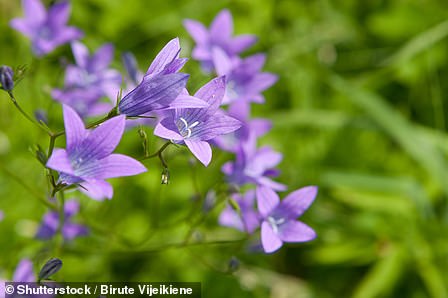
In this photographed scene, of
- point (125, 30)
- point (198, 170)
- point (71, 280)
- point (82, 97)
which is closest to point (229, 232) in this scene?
point (198, 170)

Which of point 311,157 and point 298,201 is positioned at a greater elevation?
point 311,157

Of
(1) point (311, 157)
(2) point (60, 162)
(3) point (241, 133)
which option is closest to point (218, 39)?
(3) point (241, 133)

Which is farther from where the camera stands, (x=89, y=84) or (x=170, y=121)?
(x=89, y=84)

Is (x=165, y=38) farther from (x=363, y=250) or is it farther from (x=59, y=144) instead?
(x=363, y=250)

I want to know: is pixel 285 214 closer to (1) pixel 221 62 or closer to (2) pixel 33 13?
(1) pixel 221 62

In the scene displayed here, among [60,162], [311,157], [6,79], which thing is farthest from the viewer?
[311,157]

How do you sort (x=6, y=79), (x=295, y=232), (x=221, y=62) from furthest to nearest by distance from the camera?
(x=221, y=62)
(x=295, y=232)
(x=6, y=79)

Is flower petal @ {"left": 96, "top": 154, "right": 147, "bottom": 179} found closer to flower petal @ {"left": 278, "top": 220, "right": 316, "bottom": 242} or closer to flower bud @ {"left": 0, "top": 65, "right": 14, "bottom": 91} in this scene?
flower bud @ {"left": 0, "top": 65, "right": 14, "bottom": 91}
